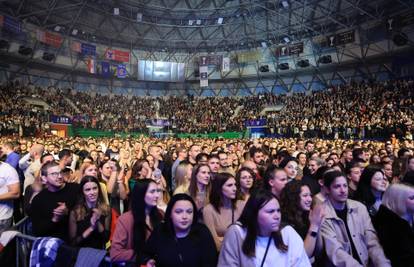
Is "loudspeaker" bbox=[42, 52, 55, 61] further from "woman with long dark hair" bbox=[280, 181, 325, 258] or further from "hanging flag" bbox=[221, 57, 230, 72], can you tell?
"woman with long dark hair" bbox=[280, 181, 325, 258]

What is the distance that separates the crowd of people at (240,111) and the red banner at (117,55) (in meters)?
4.69

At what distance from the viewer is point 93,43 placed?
122 feet

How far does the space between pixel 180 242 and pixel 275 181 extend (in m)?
2.14

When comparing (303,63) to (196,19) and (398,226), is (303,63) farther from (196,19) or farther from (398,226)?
(398,226)

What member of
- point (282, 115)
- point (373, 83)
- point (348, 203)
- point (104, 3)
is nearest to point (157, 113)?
point (104, 3)

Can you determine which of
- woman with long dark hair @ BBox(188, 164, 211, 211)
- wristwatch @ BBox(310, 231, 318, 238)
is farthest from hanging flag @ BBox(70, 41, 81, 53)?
wristwatch @ BBox(310, 231, 318, 238)

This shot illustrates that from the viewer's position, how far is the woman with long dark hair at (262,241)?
8.54ft

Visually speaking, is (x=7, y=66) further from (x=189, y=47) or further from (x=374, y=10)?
(x=374, y=10)

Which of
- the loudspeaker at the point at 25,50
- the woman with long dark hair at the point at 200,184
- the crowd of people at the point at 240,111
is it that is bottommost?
the woman with long dark hair at the point at 200,184

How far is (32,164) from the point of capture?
6.49 metres

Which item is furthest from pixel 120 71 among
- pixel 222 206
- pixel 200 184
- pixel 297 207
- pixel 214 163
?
pixel 297 207

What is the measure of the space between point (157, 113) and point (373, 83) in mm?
24403

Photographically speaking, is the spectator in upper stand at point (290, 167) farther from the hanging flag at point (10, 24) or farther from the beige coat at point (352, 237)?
the hanging flag at point (10, 24)

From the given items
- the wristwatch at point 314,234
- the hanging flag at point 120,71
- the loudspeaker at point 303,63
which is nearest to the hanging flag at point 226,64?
the loudspeaker at point 303,63
